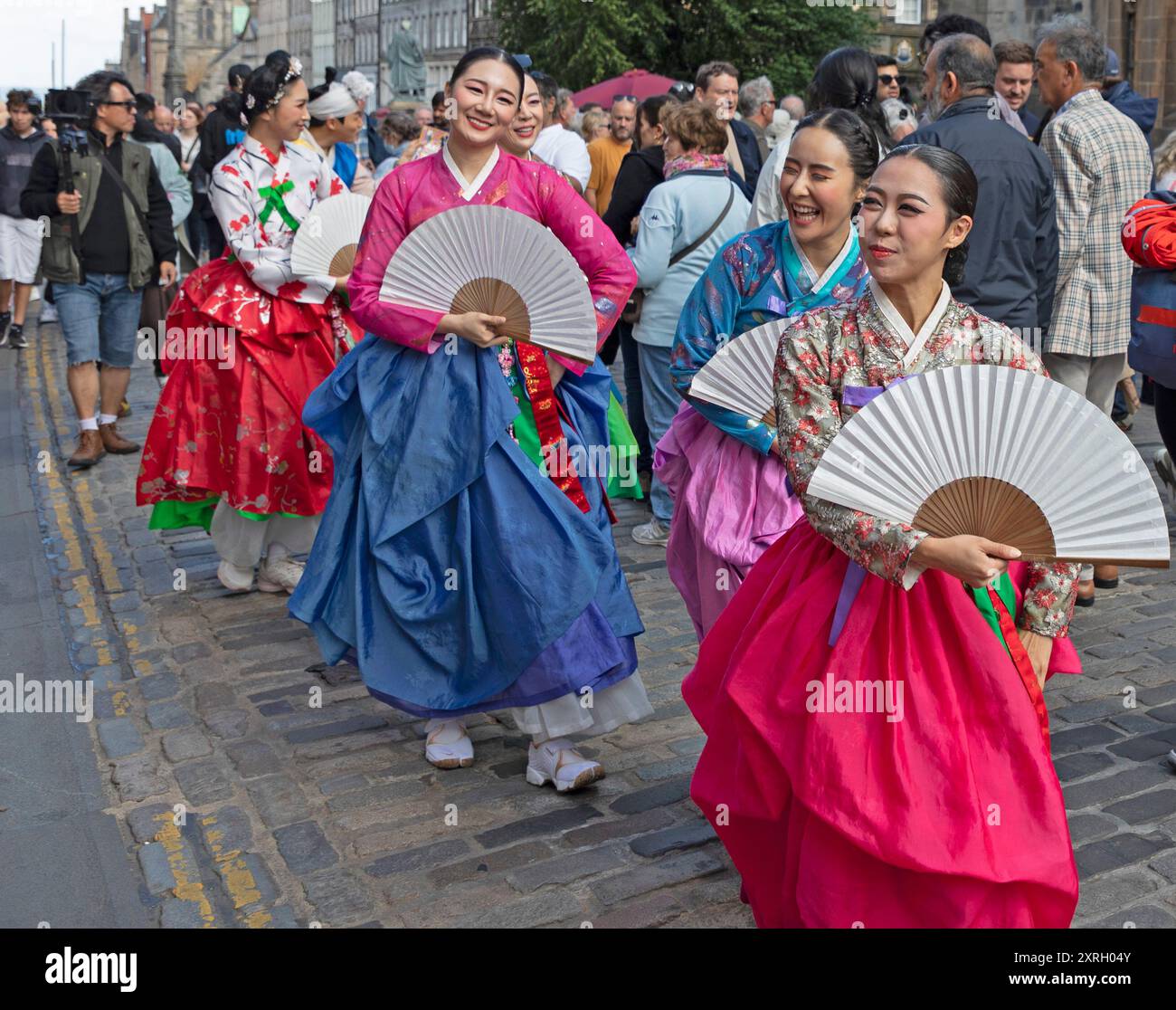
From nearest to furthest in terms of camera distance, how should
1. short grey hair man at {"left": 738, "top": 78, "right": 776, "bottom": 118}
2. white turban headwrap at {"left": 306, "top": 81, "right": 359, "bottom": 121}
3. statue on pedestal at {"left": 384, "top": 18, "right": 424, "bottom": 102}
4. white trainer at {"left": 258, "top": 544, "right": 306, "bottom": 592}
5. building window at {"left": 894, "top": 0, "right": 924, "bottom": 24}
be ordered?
white trainer at {"left": 258, "top": 544, "right": 306, "bottom": 592}
white turban headwrap at {"left": 306, "top": 81, "right": 359, "bottom": 121}
short grey hair man at {"left": 738, "top": 78, "right": 776, "bottom": 118}
statue on pedestal at {"left": 384, "top": 18, "right": 424, "bottom": 102}
building window at {"left": 894, "top": 0, "right": 924, "bottom": 24}

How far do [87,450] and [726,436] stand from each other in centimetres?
600

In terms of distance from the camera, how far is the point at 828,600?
10.5ft

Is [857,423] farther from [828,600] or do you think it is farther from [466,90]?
[466,90]

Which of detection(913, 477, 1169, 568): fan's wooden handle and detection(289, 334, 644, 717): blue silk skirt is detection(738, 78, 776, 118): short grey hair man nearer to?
detection(289, 334, 644, 717): blue silk skirt

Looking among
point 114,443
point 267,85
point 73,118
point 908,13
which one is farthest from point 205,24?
point 267,85

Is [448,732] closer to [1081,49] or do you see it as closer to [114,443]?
[1081,49]

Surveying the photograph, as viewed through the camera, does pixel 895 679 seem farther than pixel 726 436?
No

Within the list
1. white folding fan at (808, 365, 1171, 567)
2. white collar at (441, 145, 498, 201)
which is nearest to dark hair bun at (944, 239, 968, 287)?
white folding fan at (808, 365, 1171, 567)

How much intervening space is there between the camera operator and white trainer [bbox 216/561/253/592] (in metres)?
2.92

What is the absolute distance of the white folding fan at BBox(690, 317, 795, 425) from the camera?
4.12 metres

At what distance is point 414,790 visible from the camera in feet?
15.2

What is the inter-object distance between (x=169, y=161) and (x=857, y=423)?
11.4 metres

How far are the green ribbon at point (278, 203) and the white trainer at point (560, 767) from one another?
293 centimetres
